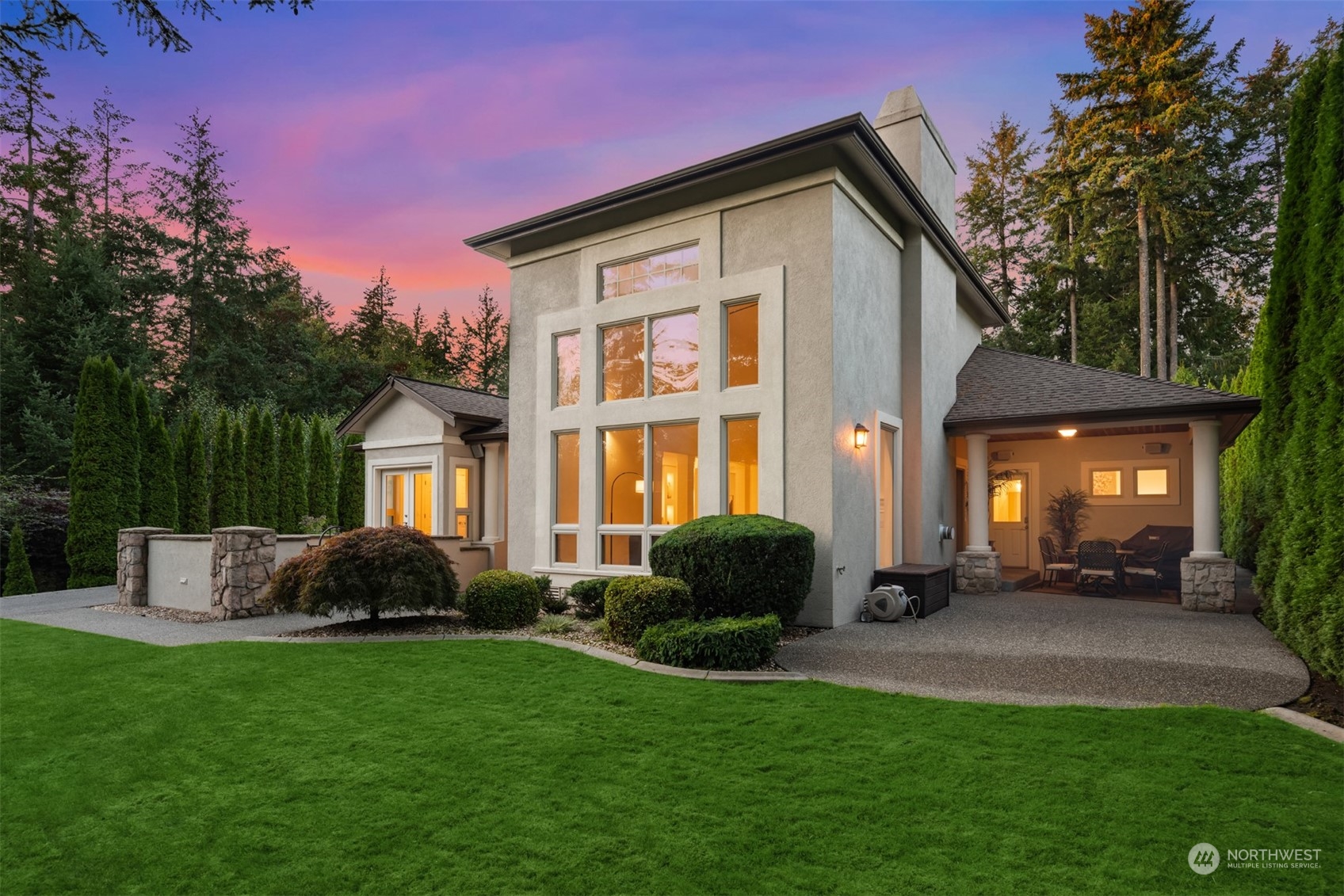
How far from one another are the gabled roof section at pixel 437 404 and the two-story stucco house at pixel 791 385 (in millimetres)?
414

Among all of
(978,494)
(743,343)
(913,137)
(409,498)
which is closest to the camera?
(743,343)

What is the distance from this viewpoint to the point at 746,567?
774cm

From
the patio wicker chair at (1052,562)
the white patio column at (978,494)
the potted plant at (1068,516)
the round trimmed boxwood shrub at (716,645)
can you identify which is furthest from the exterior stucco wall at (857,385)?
the potted plant at (1068,516)

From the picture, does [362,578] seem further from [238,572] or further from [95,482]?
[95,482]

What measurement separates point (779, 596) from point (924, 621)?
8.63ft

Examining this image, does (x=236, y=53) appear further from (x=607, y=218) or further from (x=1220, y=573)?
(x=1220, y=573)

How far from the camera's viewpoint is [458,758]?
4039 millimetres

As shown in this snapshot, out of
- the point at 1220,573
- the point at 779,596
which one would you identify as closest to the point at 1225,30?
the point at 1220,573

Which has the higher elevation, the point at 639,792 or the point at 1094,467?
the point at 1094,467

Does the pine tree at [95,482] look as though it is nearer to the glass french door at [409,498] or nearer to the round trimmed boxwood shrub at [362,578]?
the glass french door at [409,498]

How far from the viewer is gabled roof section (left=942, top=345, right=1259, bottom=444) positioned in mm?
10141

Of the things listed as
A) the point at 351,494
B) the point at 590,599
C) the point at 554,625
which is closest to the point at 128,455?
the point at 351,494

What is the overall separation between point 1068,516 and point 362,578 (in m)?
14.3

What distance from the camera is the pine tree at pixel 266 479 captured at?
18.4 m
